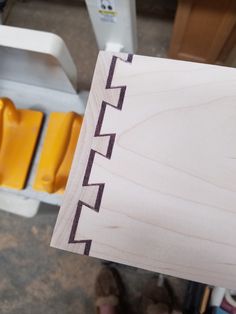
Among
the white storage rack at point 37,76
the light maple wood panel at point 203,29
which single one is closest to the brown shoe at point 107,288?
the white storage rack at point 37,76

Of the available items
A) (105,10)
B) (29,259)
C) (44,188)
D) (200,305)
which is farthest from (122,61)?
(29,259)

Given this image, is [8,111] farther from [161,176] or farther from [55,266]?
[55,266]

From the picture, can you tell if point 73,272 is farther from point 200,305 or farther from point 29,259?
point 200,305

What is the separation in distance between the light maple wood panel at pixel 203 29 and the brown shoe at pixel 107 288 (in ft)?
3.06

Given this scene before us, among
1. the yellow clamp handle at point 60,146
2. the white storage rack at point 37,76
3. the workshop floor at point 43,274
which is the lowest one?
the workshop floor at point 43,274

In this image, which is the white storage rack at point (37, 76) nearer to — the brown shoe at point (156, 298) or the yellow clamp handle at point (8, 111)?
the yellow clamp handle at point (8, 111)

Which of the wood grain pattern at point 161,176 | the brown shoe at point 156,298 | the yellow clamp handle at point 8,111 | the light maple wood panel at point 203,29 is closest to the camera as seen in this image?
the wood grain pattern at point 161,176

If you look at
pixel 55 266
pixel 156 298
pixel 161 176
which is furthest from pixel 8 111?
pixel 156 298

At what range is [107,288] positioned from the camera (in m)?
1.05

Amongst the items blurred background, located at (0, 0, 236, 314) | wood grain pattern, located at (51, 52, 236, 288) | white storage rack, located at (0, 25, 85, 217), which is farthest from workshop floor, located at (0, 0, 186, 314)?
wood grain pattern, located at (51, 52, 236, 288)

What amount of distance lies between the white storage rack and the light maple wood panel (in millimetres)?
494

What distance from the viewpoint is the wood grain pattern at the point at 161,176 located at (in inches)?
13.9

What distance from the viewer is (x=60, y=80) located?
644mm

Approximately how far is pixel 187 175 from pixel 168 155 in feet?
0.12
